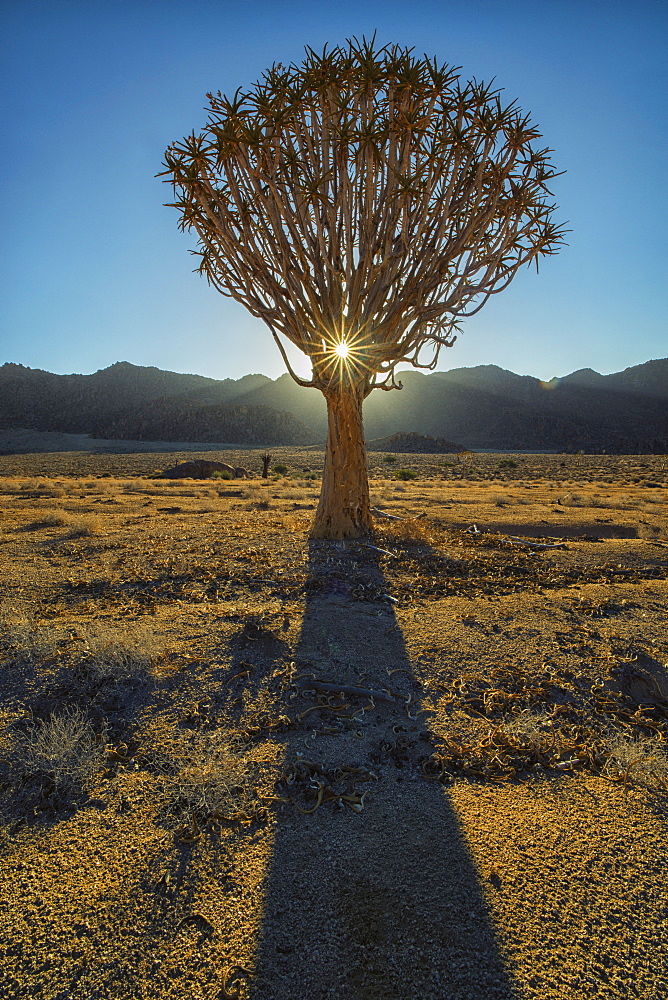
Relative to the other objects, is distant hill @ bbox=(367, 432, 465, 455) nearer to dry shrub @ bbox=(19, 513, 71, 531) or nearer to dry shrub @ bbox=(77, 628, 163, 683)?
dry shrub @ bbox=(19, 513, 71, 531)

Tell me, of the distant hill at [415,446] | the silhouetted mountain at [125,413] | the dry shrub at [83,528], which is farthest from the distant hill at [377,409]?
the dry shrub at [83,528]

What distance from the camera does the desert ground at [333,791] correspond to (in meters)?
1.59

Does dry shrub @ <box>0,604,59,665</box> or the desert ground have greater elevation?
dry shrub @ <box>0,604,59,665</box>

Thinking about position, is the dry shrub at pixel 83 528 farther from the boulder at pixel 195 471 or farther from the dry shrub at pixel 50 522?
the boulder at pixel 195 471

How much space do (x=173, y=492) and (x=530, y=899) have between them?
16.1 meters

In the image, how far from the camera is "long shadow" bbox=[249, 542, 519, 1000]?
1.52 meters

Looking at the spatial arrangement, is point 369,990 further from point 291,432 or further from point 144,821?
point 291,432

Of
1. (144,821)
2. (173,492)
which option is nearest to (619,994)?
(144,821)

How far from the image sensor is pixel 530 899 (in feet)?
5.89

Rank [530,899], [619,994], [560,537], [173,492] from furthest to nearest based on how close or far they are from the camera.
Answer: [173,492], [560,537], [530,899], [619,994]

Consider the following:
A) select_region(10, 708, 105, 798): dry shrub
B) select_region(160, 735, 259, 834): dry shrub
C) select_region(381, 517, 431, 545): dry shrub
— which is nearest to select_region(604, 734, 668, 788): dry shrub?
select_region(160, 735, 259, 834): dry shrub

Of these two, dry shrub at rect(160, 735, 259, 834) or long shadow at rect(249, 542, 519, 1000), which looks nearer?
long shadow at rect(249, 542, 519, 1000)

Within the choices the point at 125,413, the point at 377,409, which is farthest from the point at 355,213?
the point at 377,409

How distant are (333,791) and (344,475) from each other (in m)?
5.48
